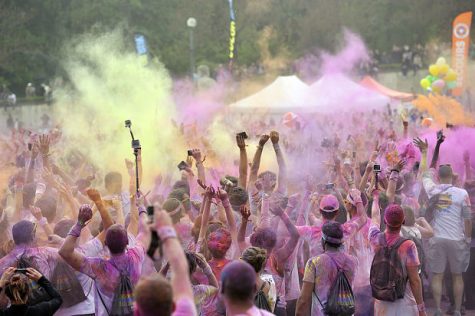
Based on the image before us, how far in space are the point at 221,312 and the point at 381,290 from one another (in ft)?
4.37

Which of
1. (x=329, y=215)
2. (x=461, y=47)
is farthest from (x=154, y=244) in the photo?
(x=461, y=47)

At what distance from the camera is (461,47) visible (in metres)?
34.2

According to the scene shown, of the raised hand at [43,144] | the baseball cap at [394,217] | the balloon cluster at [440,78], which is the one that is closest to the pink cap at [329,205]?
the baseball cap at [394,217]

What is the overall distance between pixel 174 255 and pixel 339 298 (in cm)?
210

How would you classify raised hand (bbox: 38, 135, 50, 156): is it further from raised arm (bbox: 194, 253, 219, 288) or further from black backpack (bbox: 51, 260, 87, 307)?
raised arm (bbox: 194, 253, 219, 288)

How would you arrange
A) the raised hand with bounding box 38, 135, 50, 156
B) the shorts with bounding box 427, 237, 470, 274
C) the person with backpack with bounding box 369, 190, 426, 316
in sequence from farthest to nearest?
the shorts with bounding box 427, 237, 470, 274 < the raised hand with bounding box 38, 135, 50, 156 < the person with backpack with bounding box 369, 190, 426, 316

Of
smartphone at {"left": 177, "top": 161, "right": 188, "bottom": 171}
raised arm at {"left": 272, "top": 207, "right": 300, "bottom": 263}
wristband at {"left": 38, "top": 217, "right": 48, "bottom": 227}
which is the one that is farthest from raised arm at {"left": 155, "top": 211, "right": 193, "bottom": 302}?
smartphone at {"left": 177, "top": 161, "right": 188, "bottom": 171}

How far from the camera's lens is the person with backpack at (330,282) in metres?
5.11

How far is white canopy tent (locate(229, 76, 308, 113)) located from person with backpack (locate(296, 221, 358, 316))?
17243mm

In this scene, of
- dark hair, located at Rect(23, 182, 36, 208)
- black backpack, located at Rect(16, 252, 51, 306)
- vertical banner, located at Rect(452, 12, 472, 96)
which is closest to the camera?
black backpack, located at Rect(16, 252, 51, 306)

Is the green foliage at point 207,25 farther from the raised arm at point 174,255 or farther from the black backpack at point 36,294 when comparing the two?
the raised arm at point 174,255

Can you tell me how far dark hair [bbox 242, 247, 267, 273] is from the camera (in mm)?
4754

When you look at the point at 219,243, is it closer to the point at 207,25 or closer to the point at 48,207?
the point at 48,207

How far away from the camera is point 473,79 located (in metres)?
35.8
